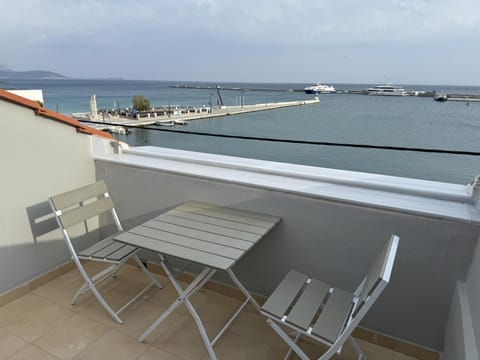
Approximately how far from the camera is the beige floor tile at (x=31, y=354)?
1683 millimetres

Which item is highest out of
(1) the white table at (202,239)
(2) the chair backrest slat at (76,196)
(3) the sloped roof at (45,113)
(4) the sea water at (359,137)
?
(3) the sloped roof at (45,113)

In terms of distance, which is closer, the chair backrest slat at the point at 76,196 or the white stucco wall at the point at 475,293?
the white stucco wall at the point at 475,293

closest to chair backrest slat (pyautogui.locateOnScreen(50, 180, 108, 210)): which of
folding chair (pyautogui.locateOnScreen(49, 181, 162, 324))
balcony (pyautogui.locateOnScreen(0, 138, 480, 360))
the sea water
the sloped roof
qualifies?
folding chair (pyautogui.locateOnScreen(49, 181, 162, 324))

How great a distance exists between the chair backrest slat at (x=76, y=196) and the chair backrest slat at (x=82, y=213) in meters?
0.06

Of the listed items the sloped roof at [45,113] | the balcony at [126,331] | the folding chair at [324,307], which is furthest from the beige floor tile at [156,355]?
the sloped roof at [45,113]

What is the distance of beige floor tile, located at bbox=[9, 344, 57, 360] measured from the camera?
1.68 m

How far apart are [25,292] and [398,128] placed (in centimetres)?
4162

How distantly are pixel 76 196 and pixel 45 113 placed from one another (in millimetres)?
676

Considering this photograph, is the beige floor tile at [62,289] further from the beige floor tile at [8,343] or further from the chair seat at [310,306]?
the chair seat at [310,306]

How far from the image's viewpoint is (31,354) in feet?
5.60

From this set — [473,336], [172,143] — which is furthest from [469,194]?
[172,143]

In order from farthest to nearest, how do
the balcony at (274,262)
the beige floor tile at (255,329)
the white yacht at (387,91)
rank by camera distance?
the white yacht at (387,91) → the beige floor tile at (255,329) → the balcony at (274,262)

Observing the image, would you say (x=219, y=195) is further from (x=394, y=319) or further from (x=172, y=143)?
(x=172, y=143)

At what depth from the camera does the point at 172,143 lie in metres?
27.1
